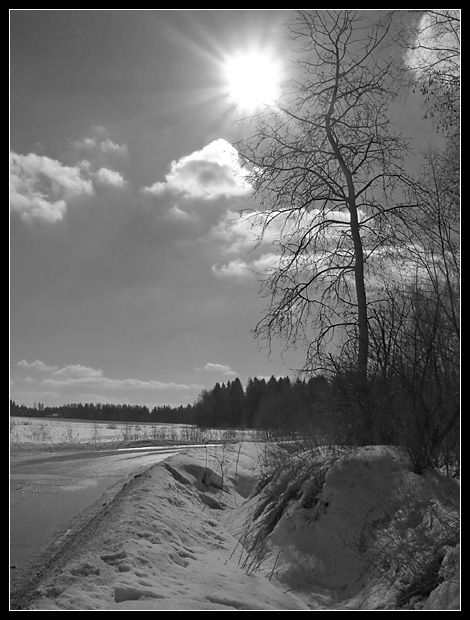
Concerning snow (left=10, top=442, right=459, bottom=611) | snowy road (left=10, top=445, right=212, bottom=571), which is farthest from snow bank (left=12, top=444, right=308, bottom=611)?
snowy road (left=10, top=445, right=212, bottom=571)

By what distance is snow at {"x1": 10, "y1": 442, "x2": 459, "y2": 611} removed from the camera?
3824mm

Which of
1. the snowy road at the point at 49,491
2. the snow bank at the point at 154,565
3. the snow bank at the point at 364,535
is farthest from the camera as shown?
the snowy road at the point at 49,491

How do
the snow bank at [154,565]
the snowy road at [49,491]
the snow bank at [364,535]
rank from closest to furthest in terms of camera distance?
1. the snow bank at [154,565]
2. the snow bank at [364,535]
3. the snowy road at [49,491]

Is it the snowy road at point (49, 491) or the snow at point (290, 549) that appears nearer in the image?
the snow at point (290, 549)

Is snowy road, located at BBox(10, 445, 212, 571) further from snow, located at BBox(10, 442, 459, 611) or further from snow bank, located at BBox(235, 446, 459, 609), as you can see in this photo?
snow bank, located at BBox(235, 446, 459, 609)

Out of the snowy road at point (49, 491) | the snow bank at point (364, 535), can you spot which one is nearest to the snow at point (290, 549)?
the snow bank at point (364, 535)

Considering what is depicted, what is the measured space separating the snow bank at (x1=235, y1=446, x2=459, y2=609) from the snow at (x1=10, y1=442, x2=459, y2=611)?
1 centimetres

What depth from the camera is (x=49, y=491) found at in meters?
11.2

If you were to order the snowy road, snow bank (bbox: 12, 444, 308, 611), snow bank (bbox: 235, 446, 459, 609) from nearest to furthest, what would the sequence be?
snow bank (bbox: 12, 444, 308, 611), snow bank (bbox: 235, 446, 459, 609), the snowy road

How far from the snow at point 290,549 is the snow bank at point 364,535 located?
12mm

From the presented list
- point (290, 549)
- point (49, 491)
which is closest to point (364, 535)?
point (290, 549)

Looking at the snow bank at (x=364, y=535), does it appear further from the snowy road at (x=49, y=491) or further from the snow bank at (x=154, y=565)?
the snowy road at (x=49, y=491)

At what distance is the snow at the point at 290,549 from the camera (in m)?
3.82
